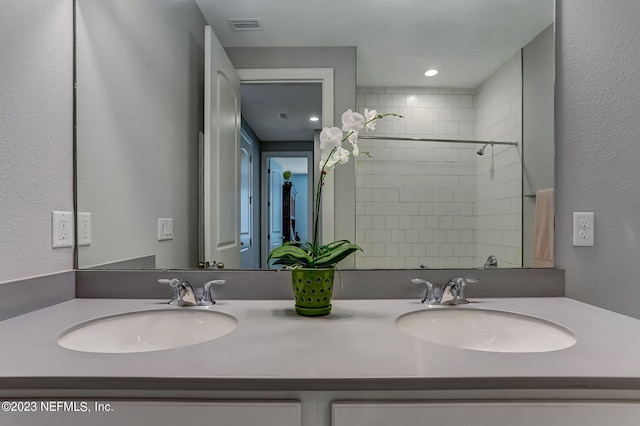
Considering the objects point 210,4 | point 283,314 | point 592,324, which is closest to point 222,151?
point 210,4

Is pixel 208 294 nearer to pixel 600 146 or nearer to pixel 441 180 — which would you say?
pixel 441 180

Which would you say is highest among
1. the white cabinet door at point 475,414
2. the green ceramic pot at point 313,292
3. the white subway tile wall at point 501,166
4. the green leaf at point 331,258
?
the white subway tile wall at point 501,166

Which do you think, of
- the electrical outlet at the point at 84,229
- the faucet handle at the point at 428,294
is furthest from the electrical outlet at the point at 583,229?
the electrical outlet at the point at 84,229

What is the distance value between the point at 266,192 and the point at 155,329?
1.91 feet

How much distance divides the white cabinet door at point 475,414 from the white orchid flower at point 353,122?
820mm

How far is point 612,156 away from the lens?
104cm

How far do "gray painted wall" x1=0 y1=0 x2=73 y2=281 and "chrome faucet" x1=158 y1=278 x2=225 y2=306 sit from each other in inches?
14.9

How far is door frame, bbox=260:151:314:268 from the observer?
123 centimetres

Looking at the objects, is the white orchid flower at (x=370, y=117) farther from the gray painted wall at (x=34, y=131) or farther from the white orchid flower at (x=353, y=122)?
the gray painted wall at (x=34, y=131)

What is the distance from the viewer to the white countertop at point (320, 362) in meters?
0.59

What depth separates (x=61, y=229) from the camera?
3.67 ft

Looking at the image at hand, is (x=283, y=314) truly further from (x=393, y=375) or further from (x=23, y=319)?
(x=23, y=319)

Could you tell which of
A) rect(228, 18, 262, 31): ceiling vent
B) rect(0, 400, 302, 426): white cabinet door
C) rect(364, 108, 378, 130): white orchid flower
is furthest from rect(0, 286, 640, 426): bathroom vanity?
rect(228, 18, 262, 31): ceiling vent

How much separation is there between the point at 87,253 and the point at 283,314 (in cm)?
78
